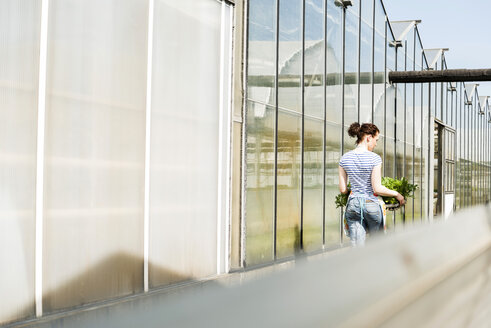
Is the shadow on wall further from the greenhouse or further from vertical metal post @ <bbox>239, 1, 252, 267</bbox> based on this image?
vertical metal post @ <bbox>239, 1, 252, 267</bbox>

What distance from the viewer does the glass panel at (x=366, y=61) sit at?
1588 centimetres

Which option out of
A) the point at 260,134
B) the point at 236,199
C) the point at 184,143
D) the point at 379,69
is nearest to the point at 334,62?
the point at 379,69

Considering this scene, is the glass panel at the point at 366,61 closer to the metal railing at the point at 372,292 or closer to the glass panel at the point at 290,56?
the glass panel at the point at 290,56

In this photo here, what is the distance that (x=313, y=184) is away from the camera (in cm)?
1268

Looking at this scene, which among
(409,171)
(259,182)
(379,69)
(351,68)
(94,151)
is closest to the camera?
(94,151)

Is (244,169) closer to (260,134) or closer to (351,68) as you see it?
(260,134)

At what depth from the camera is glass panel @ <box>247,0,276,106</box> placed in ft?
33.0

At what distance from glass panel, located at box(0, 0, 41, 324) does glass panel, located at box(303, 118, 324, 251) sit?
22.6 feet

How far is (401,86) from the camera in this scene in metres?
19.6

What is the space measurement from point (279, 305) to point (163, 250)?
20.2 feet

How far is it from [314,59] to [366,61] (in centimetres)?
381

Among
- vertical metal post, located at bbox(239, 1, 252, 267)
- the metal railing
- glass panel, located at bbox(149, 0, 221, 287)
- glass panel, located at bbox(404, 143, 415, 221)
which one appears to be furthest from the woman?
glass panel, located at bbox(404, 143, 415, 221)

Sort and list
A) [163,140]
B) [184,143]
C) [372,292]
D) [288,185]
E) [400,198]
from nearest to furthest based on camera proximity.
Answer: [372,292]
[400,198]
[163,140]
[184,143]
[288,185]

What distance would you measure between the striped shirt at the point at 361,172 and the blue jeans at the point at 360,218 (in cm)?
7
